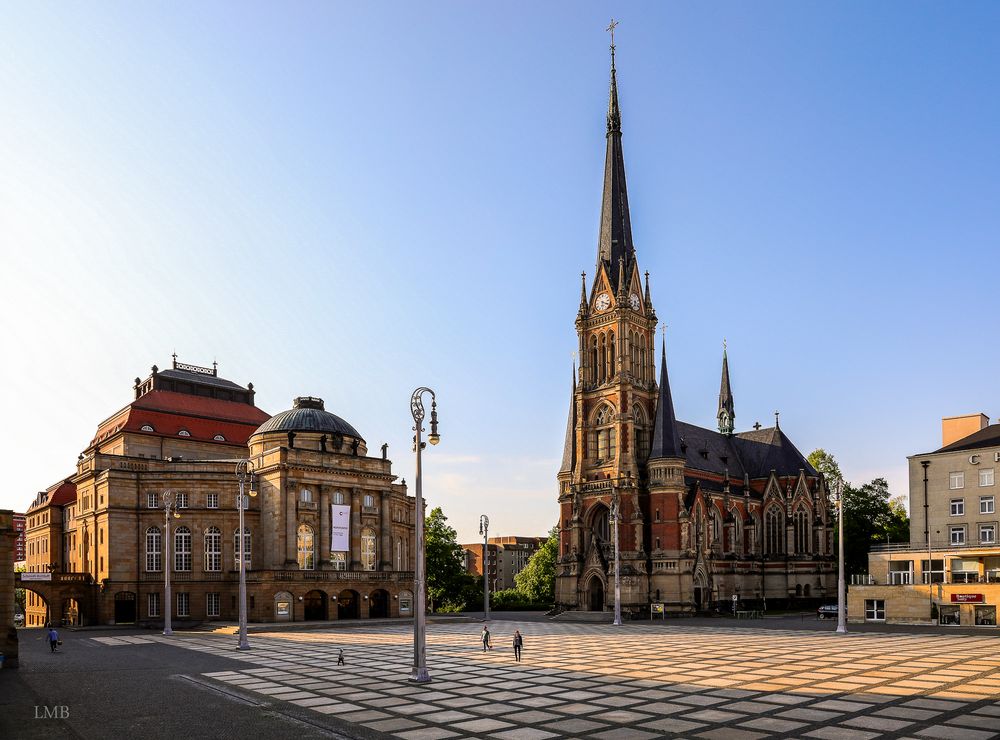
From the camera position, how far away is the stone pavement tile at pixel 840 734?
21438 millimetres

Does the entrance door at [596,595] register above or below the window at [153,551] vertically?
below

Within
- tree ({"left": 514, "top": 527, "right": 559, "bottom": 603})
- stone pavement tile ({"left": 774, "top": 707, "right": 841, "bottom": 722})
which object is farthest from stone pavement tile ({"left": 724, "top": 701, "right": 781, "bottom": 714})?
tree ({"left": 514, "top": 527, "right": 559, "bottom": 603})

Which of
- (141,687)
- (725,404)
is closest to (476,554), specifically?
(725,404)

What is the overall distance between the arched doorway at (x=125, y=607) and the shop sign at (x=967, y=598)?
67.4 m

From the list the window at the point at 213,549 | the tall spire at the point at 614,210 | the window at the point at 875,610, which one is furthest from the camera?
the tall spire at the point at 614,210

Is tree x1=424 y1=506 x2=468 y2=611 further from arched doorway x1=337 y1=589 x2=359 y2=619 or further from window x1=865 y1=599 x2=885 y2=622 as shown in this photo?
window x1=865 y1=599 x2=885 y2=622

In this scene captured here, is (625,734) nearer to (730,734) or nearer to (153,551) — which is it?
(730,734)

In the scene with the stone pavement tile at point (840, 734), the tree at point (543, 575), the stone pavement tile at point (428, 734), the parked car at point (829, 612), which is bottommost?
the tree at point (543, 575)

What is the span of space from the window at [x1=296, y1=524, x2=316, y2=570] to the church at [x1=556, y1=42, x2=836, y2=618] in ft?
95.1

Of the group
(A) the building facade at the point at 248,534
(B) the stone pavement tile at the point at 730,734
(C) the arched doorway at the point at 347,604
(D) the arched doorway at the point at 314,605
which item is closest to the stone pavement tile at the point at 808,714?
(B) the stone pavement tile at the point at 730,734

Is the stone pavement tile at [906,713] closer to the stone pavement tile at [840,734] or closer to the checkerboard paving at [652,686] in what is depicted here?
the checkerboard paving at [652,686]

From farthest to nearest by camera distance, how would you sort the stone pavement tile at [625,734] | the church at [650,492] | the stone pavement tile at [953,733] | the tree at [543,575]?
the tree at [543,575] → the church at [650,492] → the stone pavement tile at [625,734] → the stone pavement tile at [953,733]

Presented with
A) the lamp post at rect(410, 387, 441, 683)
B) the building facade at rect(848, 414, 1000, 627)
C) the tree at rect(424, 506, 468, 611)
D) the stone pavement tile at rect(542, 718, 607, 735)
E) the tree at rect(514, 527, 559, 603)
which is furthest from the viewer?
the tree at rect(514, 527, 559, 603)

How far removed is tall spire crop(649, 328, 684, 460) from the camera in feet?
307
